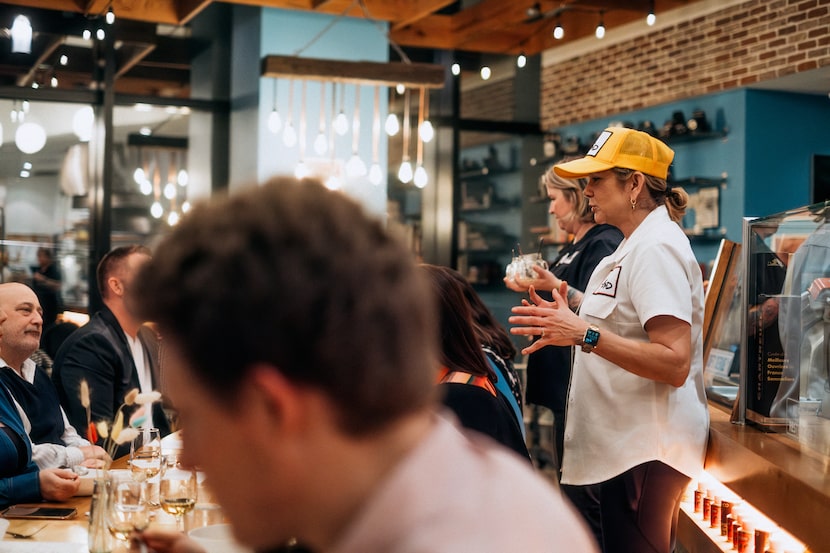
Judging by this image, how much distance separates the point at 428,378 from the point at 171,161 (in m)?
8.35

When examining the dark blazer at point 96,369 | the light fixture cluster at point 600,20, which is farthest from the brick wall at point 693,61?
the dark blazer at point 96,369

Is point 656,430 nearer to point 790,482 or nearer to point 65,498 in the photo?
point 790,482

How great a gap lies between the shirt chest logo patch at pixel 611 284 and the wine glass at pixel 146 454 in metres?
1.39

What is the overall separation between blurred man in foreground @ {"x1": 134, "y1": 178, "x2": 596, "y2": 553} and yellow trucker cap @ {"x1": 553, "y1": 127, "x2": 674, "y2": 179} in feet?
7.89

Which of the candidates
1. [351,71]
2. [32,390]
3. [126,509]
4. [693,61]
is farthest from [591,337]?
[693,61]

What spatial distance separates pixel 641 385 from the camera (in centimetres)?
293

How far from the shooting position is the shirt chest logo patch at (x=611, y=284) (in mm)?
2953

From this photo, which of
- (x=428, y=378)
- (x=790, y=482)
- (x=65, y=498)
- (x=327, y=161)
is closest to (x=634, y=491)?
(x=790, y=482)

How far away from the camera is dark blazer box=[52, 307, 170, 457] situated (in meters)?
4.26

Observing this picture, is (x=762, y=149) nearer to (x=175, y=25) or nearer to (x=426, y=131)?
(x=426, y=131)

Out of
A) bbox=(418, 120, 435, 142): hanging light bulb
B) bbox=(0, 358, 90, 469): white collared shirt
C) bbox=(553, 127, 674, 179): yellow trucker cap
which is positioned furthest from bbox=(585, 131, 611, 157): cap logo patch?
bbox=(418, 120, 435, 142): hanging light bulb

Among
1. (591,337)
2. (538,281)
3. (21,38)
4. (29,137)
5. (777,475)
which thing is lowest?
(777,475)

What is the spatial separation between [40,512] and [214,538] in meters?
0.82

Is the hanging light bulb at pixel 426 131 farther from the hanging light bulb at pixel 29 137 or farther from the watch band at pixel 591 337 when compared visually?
the watch band at pixel 591 337
